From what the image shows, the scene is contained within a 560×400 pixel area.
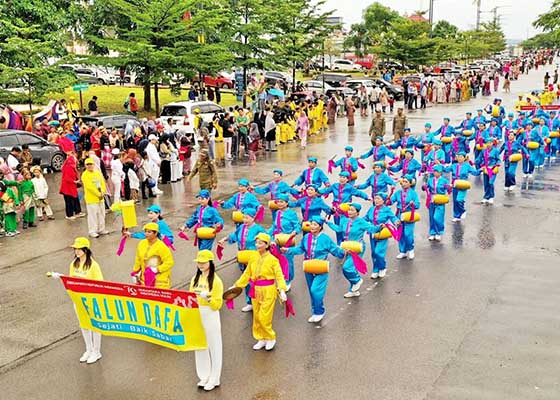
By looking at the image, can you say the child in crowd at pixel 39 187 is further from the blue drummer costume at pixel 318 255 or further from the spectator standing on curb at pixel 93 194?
the blue drummer costume at pixel 318 255

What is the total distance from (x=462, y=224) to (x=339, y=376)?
24.2ft

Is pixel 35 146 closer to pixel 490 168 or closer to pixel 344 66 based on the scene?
pixel 490 168

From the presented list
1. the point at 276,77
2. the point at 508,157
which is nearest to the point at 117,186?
the point at 508,157

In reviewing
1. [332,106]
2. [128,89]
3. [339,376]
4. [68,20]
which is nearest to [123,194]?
[339,376]

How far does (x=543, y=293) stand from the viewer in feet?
32.2

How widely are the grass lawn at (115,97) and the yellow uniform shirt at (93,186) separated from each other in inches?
663

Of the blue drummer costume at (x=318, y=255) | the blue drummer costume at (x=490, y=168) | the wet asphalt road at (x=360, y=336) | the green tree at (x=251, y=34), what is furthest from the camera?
the green tree at (x=251, y=34)

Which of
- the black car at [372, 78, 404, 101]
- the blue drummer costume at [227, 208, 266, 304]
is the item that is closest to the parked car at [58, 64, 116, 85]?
the black car at [372, 78, 404, 101]

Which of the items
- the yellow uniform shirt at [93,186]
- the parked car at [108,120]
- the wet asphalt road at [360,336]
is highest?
the parked car at [108,120]

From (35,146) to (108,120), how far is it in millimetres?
3552

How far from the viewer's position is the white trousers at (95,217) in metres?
13.1

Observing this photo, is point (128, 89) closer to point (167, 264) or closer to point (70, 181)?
point (70, 181)

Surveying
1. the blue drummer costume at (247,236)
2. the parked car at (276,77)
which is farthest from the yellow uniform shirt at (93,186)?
the parked car at (276,77)

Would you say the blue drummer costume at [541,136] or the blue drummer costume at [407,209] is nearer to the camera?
the blue drummer costume at [407,209]
